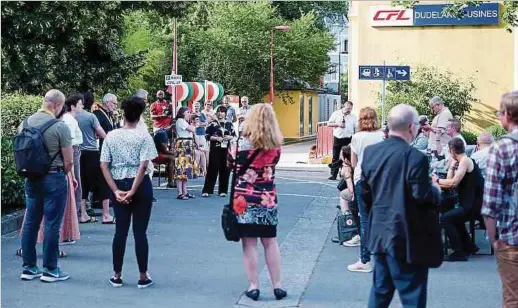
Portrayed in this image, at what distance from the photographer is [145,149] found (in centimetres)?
796

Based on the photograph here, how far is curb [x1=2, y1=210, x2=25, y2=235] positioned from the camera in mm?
10922

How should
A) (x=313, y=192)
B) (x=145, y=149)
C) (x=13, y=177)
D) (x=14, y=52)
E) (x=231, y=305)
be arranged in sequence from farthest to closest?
(x=14, y=52)
(x=313, y=192)
(x=13, y=177)
(x=145, y=149)
(x=231, y=305)

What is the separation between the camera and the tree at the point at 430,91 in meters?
25.7

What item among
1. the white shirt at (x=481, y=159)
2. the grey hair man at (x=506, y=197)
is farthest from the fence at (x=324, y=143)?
the grey hair man at (x=506, y=197)

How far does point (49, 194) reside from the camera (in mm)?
8172

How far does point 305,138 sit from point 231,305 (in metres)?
44.8

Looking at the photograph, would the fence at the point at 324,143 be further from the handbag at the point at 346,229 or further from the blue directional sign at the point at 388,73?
the handbag at the point at 346,229

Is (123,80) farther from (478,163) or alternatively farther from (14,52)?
(478,163)

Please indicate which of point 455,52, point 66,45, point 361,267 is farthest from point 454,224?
point 455,52

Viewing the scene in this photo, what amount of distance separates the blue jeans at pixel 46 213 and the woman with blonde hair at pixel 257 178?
6.09 feet

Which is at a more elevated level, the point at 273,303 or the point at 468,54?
the point at 468,54

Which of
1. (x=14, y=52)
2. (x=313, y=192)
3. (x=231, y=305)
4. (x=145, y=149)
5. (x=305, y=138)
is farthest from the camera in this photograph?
(x=305, y=138)

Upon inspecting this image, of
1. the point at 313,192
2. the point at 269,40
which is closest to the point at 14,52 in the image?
the point at 313,192

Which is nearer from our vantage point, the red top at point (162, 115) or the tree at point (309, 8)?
the red top at point (162, 115)
